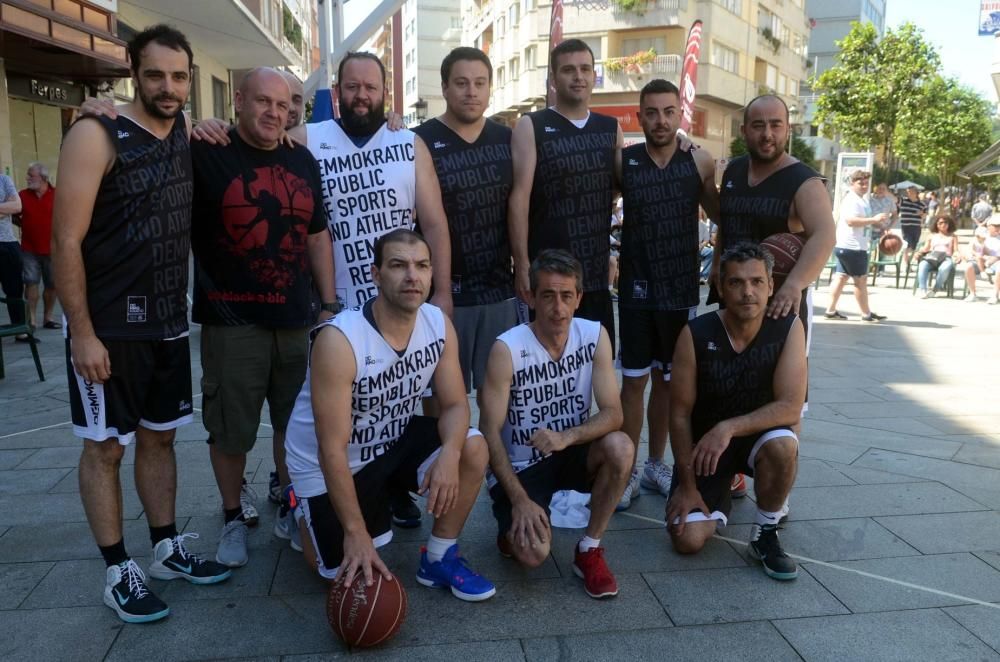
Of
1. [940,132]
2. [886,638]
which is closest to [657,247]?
[886,638]

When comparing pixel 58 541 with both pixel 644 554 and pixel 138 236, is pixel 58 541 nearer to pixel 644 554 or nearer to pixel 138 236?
pixel 138 236

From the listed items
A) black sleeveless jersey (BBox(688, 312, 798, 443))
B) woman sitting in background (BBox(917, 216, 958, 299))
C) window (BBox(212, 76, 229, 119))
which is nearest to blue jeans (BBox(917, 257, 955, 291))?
woman sitting in background (BBox(917, 216, 958, 299))

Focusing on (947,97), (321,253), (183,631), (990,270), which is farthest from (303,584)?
(947,97)

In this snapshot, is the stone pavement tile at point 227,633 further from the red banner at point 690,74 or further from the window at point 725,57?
the window at point 725,57

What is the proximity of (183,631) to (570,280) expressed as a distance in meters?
2.10

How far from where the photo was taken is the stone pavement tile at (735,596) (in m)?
3.18

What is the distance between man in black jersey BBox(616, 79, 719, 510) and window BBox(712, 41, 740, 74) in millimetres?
37917

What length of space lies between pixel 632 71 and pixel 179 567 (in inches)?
1464

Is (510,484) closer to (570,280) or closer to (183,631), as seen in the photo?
(570,280)

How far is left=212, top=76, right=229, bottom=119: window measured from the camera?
2389 centimetres

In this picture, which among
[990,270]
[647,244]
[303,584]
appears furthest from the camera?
[990,270]

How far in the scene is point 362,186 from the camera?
12.5 feet

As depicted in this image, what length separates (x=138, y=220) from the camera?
122 inches

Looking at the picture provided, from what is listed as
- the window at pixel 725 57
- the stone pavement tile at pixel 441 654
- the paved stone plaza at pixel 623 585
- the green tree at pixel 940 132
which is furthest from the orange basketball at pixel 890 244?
the window at pixel 725 57
